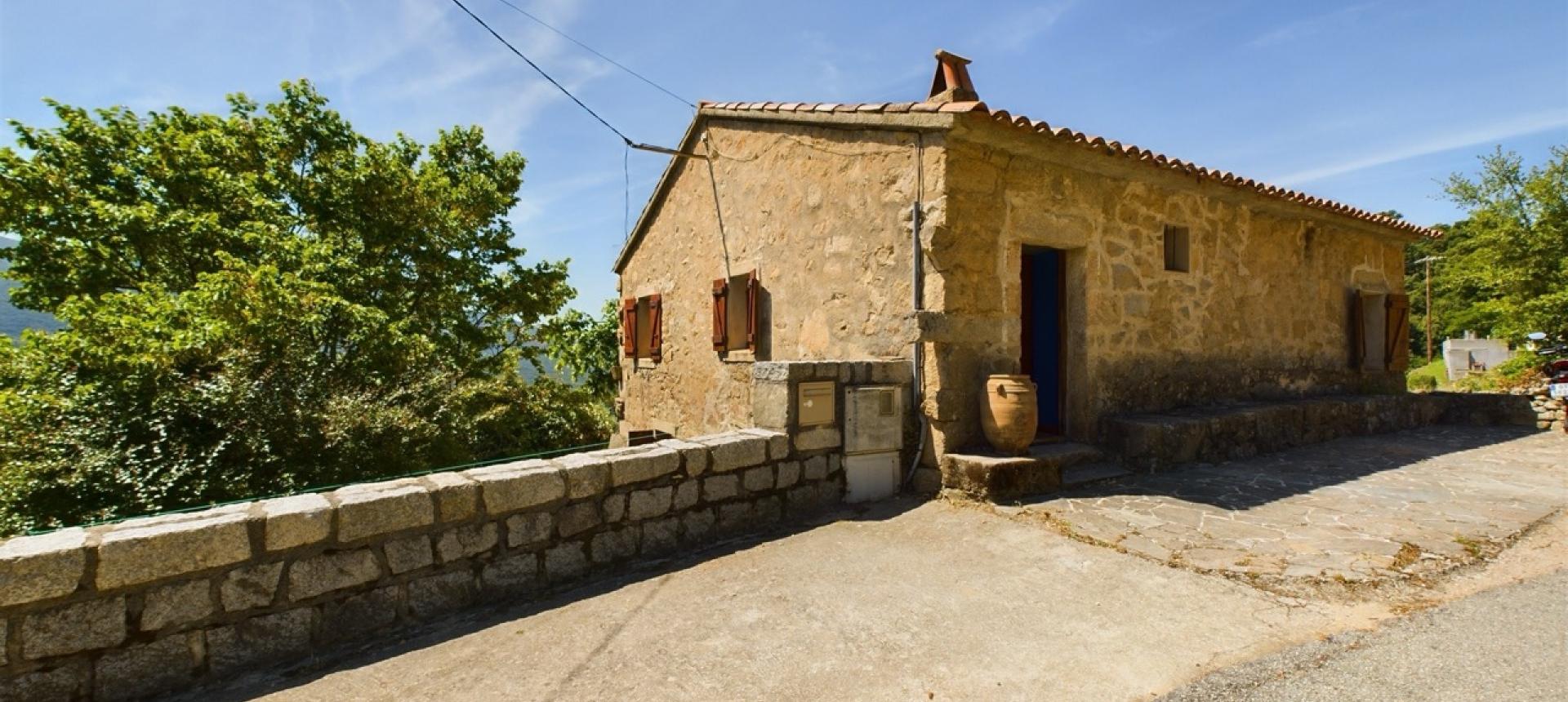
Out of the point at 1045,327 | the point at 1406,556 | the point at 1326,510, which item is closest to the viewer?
the point at 1406,556

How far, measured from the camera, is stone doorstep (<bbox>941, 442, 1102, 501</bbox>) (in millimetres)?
4797

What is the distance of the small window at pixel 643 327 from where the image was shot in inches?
386

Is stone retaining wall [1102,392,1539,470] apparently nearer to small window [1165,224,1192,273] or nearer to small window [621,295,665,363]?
small window [1165,224,1192,273]

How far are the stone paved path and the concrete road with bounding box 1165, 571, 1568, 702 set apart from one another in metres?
0.54

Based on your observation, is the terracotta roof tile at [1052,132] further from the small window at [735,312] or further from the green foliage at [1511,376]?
the green foliage at [1511,376]

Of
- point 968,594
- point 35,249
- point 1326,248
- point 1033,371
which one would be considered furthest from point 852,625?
point 35,249

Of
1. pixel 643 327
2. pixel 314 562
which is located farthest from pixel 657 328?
pixel 314 562

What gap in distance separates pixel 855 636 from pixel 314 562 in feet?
8.03

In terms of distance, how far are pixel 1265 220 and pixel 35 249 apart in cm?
1694

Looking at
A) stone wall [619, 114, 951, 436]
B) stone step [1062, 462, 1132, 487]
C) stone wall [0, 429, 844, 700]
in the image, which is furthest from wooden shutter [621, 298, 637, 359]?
stone step [1062, 462, 1132, 487]

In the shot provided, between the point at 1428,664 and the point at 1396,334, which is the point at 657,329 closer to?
the point at 1428,664

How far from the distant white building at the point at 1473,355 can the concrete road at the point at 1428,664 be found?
79.0 ft

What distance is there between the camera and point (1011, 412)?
16.5 feet

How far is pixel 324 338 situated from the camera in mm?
8828
